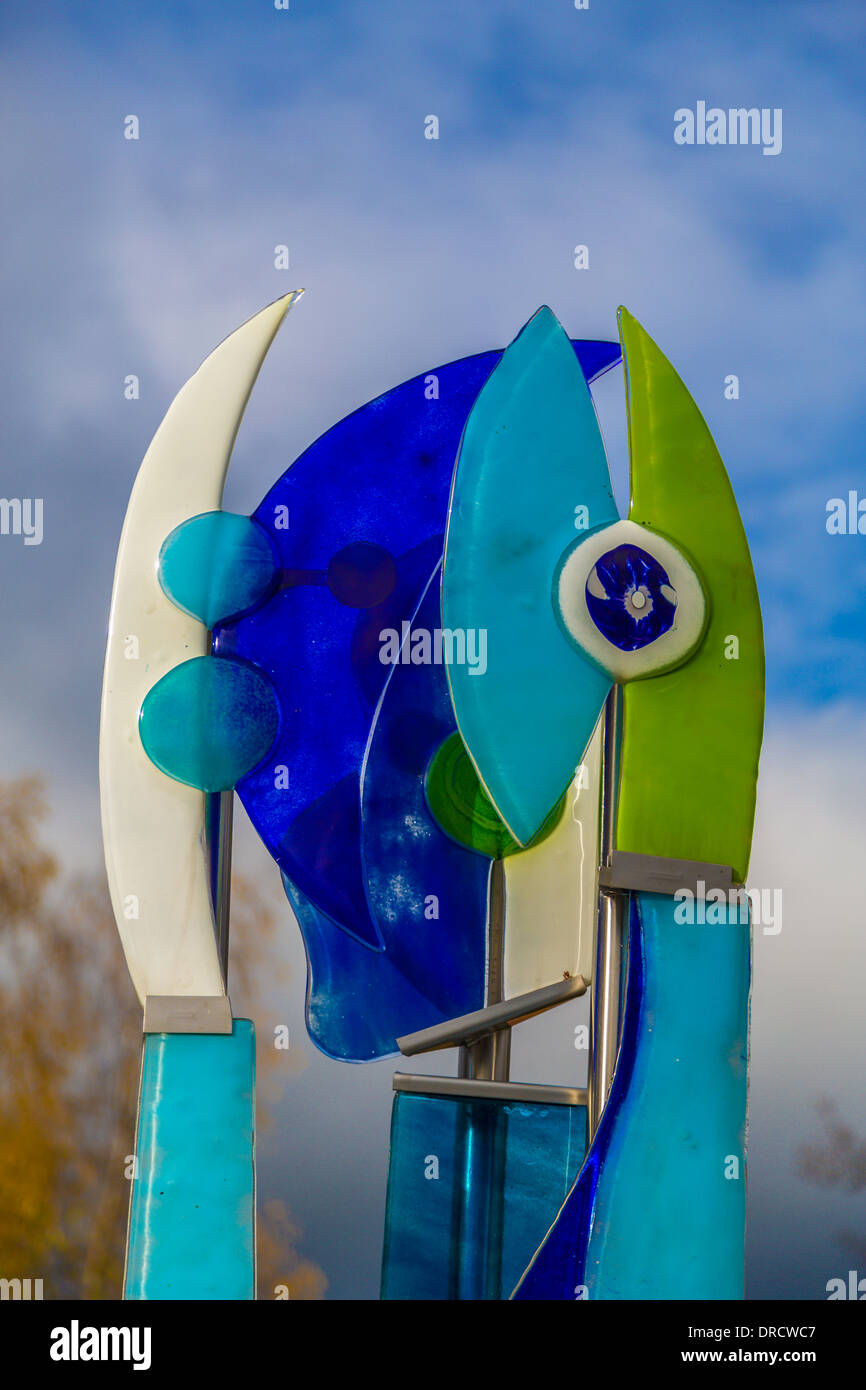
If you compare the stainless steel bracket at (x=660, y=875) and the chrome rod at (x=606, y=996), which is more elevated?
the stainless steel bracket at (x=660, y=875)

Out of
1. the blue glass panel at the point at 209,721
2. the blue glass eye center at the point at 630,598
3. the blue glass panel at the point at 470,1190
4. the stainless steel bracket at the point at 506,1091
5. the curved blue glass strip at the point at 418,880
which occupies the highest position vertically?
the blue glass eye center at the point at 630,598

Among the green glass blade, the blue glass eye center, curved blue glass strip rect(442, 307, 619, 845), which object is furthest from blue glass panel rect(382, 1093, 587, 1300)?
the blue glass eye center

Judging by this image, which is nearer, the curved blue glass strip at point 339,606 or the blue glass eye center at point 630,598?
the blue glass eye center at point 630,598

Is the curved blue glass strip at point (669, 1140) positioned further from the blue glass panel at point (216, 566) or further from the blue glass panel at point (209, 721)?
the blue glass panel at point (216, 566)

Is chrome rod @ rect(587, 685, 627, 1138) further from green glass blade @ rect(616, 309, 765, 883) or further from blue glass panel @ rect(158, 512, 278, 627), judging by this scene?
blue glass panel @ rect(158, 512, 278, 627)

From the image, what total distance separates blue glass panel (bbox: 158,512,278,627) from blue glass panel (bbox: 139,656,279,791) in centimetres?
13

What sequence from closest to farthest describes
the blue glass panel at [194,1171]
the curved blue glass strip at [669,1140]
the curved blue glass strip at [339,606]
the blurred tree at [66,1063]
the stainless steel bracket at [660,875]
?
the curved blue glass strip at [669,1140], the stainless steel bracket at [660,875], the blue glass panel at [194,1171], the curved blue glass strip at [339,606], the blurred tree at [66,1063]

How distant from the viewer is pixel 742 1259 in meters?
2.79

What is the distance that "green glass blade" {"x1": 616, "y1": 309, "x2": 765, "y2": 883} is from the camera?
9.52 feet

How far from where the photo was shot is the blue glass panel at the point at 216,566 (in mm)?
3295

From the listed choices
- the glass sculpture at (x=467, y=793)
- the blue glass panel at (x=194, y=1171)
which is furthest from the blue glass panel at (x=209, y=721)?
the blue glass panel at (x=194, y=1171)

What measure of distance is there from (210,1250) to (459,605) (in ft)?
4.41

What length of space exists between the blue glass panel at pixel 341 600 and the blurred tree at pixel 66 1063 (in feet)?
7.48

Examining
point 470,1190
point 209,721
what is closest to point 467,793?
point 209,721
